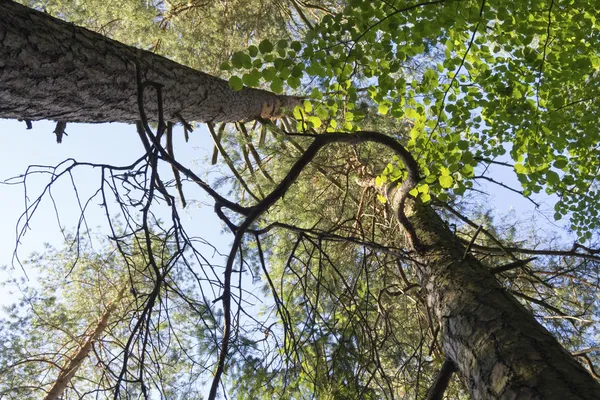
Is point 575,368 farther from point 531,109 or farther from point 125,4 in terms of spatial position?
point 125,4

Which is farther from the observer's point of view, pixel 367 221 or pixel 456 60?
pixel 367 221

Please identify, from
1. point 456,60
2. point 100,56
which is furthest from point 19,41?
point 456,60

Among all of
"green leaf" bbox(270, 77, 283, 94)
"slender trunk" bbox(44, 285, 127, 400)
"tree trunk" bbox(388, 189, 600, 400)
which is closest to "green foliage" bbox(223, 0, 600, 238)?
"green leaf" bbox(270, 77, 283, 94)

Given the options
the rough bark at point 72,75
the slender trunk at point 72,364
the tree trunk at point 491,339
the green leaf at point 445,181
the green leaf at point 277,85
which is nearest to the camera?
the tree trunk at point 491,339

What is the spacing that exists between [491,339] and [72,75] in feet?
6.64

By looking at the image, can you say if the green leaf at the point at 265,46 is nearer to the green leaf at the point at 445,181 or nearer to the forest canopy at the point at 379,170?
the forest canopy at the point at 379,170

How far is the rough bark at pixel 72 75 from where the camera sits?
1.59 metres

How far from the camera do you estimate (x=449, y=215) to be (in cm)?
474

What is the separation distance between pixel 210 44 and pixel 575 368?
16.3 ft

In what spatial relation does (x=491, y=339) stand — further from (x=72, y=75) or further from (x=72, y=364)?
(x=72, y=364)

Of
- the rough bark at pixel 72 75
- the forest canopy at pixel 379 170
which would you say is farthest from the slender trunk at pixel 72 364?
the rough bark at pixel 72 75

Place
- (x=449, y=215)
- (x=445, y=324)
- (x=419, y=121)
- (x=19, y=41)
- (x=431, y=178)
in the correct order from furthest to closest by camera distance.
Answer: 1. (x=449, y=215)
2. (x=419, y=121)
3. (x=431, y=178)
4. (x=445, y=324)
5. (x=19, y=41)

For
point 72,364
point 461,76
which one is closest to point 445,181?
point 461,76

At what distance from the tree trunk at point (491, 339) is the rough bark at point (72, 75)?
5.01 feet
